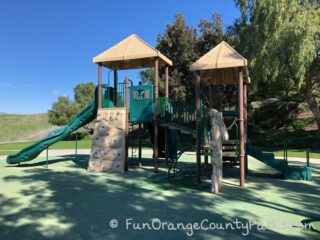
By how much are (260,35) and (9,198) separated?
69.3 feet

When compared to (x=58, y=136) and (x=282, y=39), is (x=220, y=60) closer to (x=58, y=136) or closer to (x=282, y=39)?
(x=58, y=136)

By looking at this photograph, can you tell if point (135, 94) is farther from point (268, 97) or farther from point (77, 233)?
point (268, 97)

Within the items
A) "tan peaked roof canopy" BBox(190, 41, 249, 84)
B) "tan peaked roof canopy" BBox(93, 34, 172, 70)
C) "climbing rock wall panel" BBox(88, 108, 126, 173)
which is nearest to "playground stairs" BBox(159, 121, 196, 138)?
"climbing rock wall panel" BBox(88, 108, 126, 173)

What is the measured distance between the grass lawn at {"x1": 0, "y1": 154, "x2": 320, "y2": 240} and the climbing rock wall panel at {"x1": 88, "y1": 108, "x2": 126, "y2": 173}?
5.20 ft

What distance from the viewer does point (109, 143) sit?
1489 centimetres

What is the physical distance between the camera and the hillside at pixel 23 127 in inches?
2104

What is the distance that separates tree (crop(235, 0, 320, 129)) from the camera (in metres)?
23.2

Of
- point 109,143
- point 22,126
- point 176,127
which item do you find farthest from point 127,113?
point 22,126

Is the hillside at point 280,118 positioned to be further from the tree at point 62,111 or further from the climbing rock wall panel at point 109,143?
the tree at point 62,111

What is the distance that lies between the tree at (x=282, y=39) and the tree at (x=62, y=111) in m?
28.3

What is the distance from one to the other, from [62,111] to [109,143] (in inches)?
1421

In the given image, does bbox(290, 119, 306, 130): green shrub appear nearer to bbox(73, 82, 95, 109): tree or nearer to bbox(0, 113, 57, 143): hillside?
bbox(73, 82, 95, 109): tree

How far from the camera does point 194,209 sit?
26.0 feet

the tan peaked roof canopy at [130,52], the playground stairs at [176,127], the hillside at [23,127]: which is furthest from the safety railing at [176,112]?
the hillside at [23,127]
